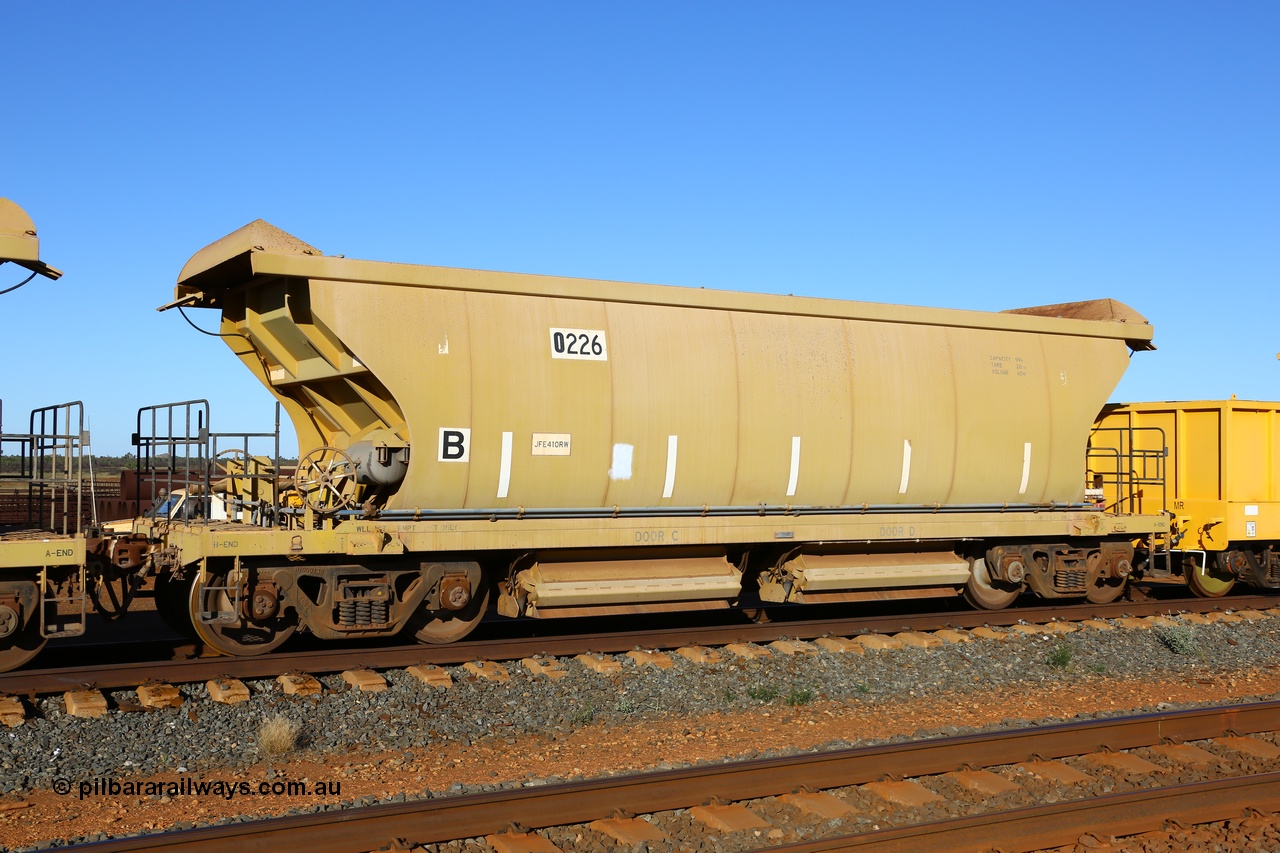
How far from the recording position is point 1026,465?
14.0 m

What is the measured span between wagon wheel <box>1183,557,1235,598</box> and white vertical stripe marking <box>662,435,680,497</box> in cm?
933

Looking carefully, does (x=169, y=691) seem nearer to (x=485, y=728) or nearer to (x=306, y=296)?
(x=485, y=728)

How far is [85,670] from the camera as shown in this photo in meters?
9.20

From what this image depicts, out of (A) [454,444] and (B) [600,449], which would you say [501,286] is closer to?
(A) [454,444]

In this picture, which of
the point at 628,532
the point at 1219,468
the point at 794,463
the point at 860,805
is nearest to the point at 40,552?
the point at 628,532

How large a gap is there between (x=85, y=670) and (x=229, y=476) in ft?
9.94

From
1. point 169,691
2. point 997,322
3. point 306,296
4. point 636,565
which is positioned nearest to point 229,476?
point 306,296

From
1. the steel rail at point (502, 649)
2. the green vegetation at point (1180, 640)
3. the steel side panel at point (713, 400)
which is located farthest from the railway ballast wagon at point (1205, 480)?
the green vegetation at point (1180, 640)

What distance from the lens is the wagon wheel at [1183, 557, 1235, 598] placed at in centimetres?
1612

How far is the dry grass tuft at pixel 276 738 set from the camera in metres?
7.52

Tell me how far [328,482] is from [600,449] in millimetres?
→ 2797

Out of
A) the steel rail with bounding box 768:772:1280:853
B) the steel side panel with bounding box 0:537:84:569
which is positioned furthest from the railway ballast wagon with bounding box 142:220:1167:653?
the steel rail with bounding box 768:772:1280:853

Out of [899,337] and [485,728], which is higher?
[899,337]

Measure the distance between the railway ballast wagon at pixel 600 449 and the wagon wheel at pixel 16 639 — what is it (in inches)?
52.6
